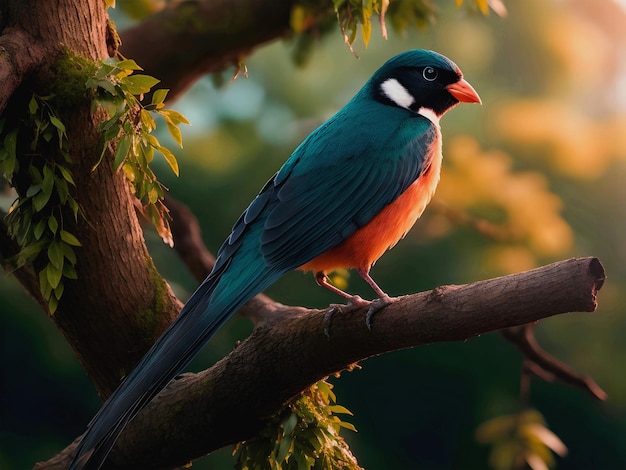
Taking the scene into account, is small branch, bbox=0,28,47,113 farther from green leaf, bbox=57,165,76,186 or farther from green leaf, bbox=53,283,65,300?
green leaf, bbox=53,283,65,300

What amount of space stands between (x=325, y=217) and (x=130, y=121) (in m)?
0.72

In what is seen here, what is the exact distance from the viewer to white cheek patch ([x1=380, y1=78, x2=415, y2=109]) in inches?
148

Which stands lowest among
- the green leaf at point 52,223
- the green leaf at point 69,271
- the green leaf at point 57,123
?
the green leaf at point 69,271

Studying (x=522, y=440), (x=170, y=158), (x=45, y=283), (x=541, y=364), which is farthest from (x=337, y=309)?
(x=522, y=440)

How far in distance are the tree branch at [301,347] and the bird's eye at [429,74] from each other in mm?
1121

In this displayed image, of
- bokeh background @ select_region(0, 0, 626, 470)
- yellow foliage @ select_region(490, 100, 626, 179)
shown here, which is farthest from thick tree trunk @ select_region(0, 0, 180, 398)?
yellow foliage @ select_region(490, 100, 626, 179)

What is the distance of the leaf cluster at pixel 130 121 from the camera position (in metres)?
2.97

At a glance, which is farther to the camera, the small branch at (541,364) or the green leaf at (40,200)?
the small branch at (541,364)

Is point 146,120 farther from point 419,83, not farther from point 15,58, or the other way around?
point 419,83

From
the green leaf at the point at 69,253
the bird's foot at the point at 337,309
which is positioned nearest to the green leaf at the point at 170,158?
the green leaf at the point at 69,253

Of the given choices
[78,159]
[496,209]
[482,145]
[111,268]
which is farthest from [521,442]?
[482,145]

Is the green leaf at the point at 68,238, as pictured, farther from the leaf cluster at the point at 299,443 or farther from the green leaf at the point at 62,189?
the leaf cluster at the point at 299,443

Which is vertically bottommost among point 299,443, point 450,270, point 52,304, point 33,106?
point 450,270

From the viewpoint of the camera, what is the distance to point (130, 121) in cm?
304
